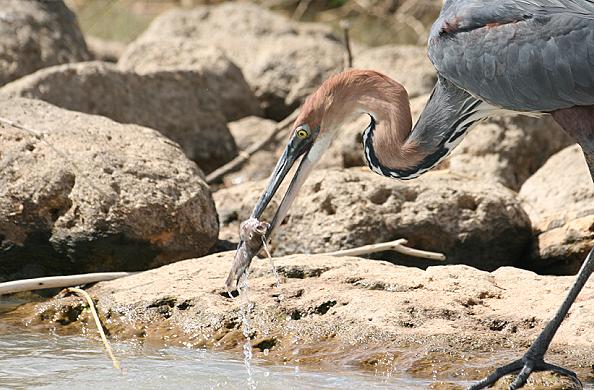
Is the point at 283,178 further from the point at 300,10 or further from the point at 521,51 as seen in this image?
the point at 300,10

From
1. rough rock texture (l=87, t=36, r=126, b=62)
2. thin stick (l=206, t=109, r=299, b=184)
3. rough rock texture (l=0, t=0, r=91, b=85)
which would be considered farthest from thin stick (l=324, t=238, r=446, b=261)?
rough rock texture (l=87, t=36, r=126, b=62)

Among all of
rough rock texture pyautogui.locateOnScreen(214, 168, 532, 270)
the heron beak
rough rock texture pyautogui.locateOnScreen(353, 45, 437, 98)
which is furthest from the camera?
rough rock texture pyautogui.locateOnScreen(353, 45, 437, 98)

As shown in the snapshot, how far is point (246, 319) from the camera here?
6258 mm

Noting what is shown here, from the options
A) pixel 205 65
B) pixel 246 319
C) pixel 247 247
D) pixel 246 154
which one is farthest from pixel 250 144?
pixel 246 319

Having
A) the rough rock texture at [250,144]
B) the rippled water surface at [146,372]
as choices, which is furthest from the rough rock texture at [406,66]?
the rippled water surface at [146,372]

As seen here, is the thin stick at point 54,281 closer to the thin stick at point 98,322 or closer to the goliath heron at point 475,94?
the thin stick at point 98,322

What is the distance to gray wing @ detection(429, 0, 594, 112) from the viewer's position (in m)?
6.10

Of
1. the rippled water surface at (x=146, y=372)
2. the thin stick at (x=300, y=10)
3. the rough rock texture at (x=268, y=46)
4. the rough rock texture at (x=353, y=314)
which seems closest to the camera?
the rippled water surface at (x=146, y=372)

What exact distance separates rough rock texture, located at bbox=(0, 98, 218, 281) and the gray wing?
2.05 metres

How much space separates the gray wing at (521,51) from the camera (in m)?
6.10

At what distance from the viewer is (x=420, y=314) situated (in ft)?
19.8

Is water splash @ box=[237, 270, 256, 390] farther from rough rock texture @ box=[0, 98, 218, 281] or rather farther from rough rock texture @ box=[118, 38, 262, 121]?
rough rock texture @ box=[118, 38, 262, 121]

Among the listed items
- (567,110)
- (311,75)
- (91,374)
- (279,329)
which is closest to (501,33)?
(567,110)

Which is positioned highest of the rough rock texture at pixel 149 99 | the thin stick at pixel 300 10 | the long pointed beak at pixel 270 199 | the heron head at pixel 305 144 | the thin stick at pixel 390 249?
the thin stick at pixel 300 10
